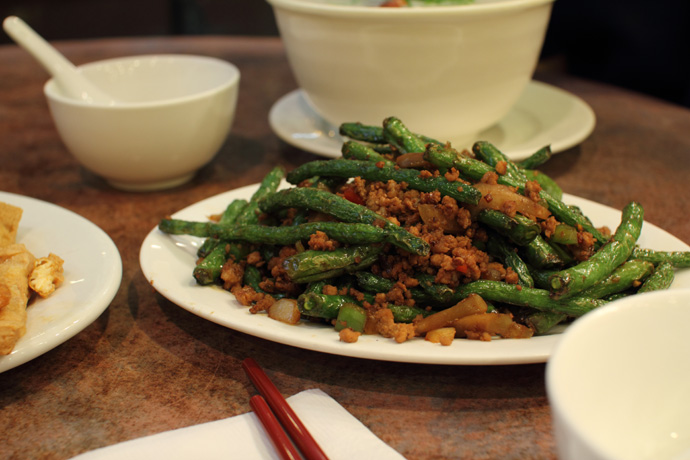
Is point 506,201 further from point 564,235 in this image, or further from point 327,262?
point 327,262

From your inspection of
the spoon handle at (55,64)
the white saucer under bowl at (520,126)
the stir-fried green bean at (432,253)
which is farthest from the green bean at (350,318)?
the spoon handle at (55,64)

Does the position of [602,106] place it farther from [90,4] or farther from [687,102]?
[90,4]

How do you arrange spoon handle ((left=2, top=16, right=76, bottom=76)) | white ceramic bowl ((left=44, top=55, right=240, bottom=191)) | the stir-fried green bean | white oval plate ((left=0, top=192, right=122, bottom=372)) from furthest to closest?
spoon handle ((left=2, top=16, right=76, bottom=76)), white ceramic bowl ((left=44, top=55, right=240, bottom=191)), the stir-fried green bean, white oval plate ((left=0, top=192, right=122, bottom=372))

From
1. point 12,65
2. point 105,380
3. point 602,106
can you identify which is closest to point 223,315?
point 105,380

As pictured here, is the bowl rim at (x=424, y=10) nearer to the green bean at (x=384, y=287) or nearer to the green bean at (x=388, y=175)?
the green bean at (x=388, y=175)

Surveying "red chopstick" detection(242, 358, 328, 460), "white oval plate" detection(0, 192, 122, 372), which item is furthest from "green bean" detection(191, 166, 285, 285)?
"red chopstick" detection(242, 358, 328, 460)

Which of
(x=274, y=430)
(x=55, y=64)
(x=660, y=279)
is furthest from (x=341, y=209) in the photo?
(x=55, y=64)

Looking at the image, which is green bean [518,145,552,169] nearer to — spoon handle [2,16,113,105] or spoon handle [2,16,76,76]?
spoon handle [2,16,113,105]
